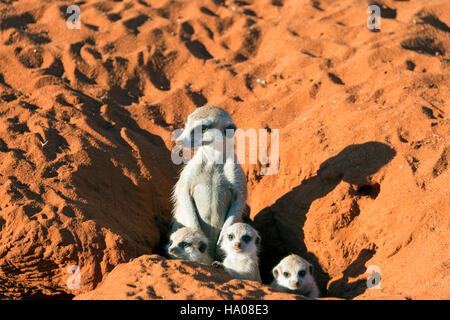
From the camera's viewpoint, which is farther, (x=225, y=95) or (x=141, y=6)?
(x=141, y=6)

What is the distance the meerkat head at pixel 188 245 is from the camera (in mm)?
4906

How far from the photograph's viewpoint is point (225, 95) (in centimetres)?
718

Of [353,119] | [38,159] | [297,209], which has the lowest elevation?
[297,209]

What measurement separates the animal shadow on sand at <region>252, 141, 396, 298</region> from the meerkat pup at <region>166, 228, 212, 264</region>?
1142mm

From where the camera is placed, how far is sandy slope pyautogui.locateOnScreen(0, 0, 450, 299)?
15.4 feet

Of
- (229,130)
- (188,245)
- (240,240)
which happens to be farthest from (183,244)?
(229,130)

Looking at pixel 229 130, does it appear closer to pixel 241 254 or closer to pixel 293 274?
pixel 241 254

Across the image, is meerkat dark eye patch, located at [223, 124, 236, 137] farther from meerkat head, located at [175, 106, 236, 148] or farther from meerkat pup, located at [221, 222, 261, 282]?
meerkat pup, located at [221, 222, 261, 282]

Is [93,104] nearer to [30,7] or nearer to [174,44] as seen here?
[174,44]

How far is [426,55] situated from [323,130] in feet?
6.40

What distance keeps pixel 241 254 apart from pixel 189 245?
0.45 metres

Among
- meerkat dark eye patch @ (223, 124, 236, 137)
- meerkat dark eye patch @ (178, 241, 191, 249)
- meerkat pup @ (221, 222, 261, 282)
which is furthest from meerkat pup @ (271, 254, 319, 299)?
meerkat dark eye patch @ (223, 124, 236, 137)

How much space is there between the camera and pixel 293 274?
4.77m

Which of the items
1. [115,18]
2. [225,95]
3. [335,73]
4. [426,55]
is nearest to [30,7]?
[115,18]
